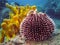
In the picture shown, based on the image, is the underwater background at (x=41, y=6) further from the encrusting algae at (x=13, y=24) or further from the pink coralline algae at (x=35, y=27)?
the pink coralline algae at (x=35, y=27)

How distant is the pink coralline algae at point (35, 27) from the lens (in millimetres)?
1432

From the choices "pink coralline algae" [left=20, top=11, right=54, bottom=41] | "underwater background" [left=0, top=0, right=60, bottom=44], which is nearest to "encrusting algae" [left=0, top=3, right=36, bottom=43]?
"pink coralline algae" [left=20, top=11, right=54, bottom=41]

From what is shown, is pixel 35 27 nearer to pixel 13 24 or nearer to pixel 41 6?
pixel 13 24

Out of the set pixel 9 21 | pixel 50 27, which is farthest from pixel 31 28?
pixel 9 21

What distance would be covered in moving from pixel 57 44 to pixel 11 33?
1.68ft

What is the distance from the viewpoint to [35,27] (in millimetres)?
1445

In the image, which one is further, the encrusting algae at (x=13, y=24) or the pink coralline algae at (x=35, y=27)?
the encrusting algae at (x=13, y=24)

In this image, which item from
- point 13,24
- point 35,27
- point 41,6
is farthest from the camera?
point 41,6

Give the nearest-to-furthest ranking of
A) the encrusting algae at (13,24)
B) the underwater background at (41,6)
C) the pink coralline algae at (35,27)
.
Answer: the pink coralline algae at (35,27)
the encrusting algae at (13,24)
the underwater background at (41,6)

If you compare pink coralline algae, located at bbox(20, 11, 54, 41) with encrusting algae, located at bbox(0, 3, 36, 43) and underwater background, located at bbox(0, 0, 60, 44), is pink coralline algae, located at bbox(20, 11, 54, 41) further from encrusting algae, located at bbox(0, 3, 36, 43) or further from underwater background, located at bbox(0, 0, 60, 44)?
underwater background, located at bbox(0, 0, 60, 44)

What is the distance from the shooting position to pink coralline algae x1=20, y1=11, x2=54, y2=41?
1.43m

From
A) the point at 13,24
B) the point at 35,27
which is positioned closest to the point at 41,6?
the point at 13,24

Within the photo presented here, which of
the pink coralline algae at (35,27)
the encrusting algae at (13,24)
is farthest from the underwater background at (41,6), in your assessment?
the pink coralline algae at (35,27)

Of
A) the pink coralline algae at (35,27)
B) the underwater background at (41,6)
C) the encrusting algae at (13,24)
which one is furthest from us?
the underwater background at (41,6)
